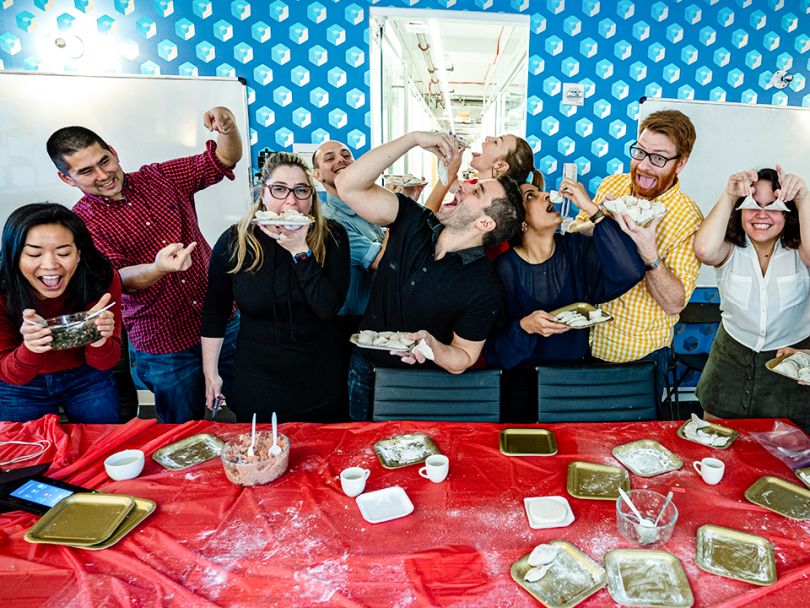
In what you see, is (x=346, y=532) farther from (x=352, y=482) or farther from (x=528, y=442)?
(x=528, y=442)

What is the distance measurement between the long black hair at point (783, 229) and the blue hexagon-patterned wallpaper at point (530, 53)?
6.75 feet

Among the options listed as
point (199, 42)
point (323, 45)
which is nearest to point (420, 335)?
point (323, 45)

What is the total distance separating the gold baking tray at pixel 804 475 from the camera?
1455 millimetres

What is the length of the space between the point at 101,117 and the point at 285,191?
2589 millimetres

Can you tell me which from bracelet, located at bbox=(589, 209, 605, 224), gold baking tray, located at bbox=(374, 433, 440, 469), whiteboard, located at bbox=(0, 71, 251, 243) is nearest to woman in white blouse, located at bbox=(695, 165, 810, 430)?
bracelet, located at bbox=(589, 209, 605, 224)

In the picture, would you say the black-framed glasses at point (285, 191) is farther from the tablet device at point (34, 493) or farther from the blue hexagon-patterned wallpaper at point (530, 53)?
the blue hexagon-patterned wallpaper at point (530, 53)

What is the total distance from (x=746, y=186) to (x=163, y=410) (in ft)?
9.66

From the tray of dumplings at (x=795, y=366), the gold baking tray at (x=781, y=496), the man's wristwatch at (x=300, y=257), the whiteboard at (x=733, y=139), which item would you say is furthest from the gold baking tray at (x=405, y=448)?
the whiteboard at (x=733, y=139)

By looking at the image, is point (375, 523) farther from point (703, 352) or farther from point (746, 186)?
point (703, 352)

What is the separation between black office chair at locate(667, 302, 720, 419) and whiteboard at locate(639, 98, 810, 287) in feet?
1.57

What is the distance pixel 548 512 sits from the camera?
1.31 m

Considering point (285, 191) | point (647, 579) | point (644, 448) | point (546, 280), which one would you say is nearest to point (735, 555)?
point (647, 579)

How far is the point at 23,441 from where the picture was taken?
1653 millimetres

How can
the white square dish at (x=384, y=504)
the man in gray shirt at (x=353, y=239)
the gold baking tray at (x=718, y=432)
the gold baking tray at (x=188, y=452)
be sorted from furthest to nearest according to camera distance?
the man in gray shirt at (x=353, y=239)
the gold baking tray at (x=718, y=432)
the gold baking tray at (x=188, y=452)
the white square dish at (x=384, y=504)
